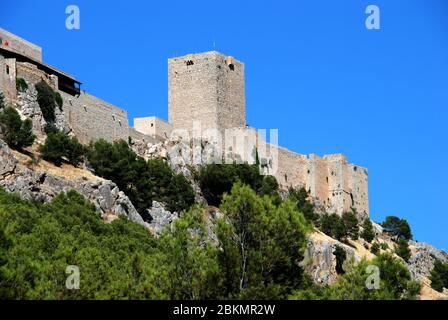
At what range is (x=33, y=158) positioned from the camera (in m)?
42.0

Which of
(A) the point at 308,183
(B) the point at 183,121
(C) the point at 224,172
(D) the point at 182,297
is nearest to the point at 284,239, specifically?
(D) the point at 182,297

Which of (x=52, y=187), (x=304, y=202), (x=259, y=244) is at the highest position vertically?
(x=304, y=202)

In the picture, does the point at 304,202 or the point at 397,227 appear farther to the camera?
the point at 397,227

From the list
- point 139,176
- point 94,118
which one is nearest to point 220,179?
point 139,176

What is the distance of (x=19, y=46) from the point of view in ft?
156

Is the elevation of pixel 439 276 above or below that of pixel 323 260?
below

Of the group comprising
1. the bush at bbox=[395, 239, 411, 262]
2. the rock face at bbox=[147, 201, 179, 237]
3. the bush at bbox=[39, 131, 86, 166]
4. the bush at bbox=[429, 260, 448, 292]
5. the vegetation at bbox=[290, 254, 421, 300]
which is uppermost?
the bush at bbox=[39, 131, 86, 166]

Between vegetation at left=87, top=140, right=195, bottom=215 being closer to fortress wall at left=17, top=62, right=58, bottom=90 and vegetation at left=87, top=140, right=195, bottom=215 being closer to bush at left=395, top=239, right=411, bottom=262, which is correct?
fortress wall at left=17, top=62, right=58, bottom=90

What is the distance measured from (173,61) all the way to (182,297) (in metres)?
33.0

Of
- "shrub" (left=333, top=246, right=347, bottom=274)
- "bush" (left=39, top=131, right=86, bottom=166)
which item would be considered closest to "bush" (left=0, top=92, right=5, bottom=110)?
"bush" (left=39, top=131, right=86, bottom=166)

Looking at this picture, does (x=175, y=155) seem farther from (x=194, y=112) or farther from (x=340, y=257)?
(x=340, y=257)

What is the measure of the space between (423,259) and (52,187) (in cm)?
3041

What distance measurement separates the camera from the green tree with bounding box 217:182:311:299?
26.9 m
